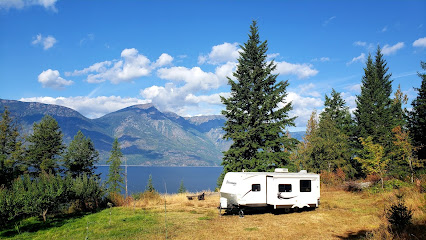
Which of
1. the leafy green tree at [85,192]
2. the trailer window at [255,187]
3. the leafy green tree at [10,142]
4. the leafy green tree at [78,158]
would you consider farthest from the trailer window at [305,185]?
the leafy green tree at [78,158]

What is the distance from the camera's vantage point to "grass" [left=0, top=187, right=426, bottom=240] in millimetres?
11375

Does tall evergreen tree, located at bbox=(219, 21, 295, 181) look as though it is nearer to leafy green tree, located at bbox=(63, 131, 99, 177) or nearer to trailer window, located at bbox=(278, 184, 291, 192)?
trailer window, located at bbox=(278, 184, 291, 192)

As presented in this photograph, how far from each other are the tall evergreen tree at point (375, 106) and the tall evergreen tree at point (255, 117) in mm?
17646

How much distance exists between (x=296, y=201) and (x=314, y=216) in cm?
168

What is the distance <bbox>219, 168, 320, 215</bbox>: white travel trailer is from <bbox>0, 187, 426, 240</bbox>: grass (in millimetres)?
819

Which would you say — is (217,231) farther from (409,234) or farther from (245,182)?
(409,234)

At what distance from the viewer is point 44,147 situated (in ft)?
132

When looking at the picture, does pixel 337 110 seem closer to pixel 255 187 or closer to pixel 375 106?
pixel 375 106

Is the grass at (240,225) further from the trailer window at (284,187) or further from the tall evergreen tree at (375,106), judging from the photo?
the tall evergreen tree at (375,106)

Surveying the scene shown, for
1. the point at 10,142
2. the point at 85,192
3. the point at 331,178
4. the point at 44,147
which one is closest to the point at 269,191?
the point at 85,192

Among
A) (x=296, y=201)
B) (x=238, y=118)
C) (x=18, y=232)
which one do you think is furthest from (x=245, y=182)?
(x=18, y=232)

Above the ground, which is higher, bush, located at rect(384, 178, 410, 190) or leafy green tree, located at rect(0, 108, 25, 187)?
leafy green tree, located at rect(0, 108, 25, 187)

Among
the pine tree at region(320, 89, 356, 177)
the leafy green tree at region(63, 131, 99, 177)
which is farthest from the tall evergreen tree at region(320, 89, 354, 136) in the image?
the leafy green tree at region(63, 131, 99, 177)

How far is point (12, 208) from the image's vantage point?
14.5m
